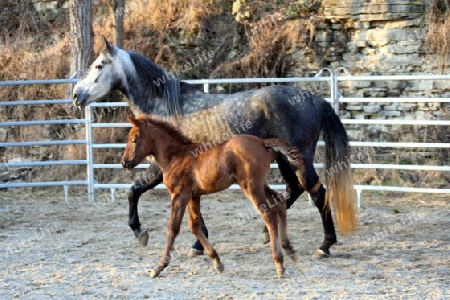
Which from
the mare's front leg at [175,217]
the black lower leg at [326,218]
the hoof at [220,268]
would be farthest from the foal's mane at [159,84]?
the hoof at [220,268]

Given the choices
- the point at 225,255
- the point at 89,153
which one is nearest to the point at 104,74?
the point at 225,255

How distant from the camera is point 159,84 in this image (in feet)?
20.6

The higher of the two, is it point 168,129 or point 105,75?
point 105,75

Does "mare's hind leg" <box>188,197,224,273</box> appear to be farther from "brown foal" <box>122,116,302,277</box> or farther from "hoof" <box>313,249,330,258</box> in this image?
"hoof" <box>313,249,330,258</box>

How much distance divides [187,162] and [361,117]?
5237mm

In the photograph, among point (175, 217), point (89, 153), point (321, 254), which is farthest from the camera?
point (89, 153)

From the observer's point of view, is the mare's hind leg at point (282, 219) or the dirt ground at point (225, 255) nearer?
the dirt ground at point (225, 255)

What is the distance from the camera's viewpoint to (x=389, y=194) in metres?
8.77

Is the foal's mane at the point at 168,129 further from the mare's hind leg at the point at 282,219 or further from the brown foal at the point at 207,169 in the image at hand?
the mare's hind leg at the point at 282,219

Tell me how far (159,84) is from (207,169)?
1.44 metres

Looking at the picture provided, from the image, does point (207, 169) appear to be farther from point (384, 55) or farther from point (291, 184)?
point (384, 55)

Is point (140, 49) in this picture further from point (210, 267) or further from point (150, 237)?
point (210, 267)

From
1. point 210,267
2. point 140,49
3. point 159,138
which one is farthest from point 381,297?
point 140,49

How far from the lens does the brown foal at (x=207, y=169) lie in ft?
16.7
